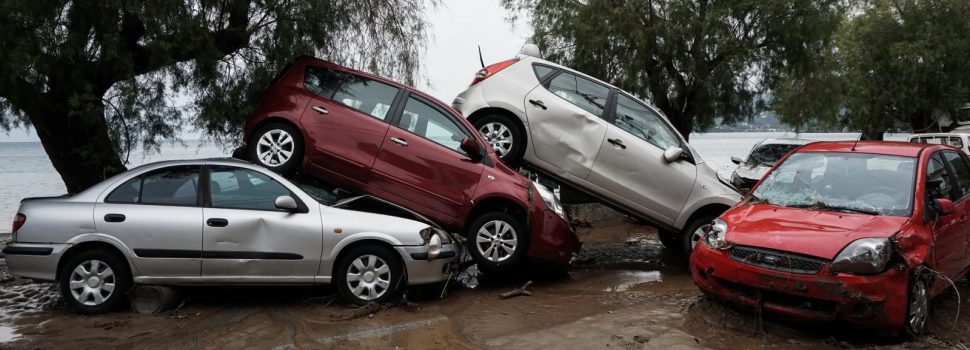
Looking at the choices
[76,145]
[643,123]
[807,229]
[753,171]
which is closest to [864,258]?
[807,229]

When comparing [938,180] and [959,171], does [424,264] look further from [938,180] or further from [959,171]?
[959,171]

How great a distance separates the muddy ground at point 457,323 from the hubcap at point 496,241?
40cm

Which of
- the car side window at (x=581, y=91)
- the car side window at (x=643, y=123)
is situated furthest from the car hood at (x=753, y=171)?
the car side window at (x=581, y=91)

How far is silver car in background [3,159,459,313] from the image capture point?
19.2ft

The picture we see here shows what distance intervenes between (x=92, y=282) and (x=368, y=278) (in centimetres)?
234

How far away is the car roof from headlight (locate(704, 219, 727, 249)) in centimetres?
150

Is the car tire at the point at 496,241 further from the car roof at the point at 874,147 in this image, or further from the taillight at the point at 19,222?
the taillight at the point at 19,222

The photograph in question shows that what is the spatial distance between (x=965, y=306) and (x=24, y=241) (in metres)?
8.29

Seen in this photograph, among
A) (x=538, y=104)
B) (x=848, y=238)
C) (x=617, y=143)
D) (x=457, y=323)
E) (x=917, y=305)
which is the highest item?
(x=538, y=104)

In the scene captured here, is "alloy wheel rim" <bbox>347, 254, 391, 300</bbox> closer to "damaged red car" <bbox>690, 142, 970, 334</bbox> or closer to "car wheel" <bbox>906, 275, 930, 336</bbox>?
"damaged red car" <bbox>690, 142, 970, 334</bbox>

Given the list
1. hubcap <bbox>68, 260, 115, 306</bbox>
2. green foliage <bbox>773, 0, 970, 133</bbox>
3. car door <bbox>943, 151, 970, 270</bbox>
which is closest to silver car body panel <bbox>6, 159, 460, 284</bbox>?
hubcap <bbox>68, 260, 115, 306</bbox>

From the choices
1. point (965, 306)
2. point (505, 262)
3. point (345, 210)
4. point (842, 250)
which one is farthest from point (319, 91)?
point (965, 306)

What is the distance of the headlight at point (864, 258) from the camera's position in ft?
15.2

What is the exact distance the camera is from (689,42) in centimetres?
1401
